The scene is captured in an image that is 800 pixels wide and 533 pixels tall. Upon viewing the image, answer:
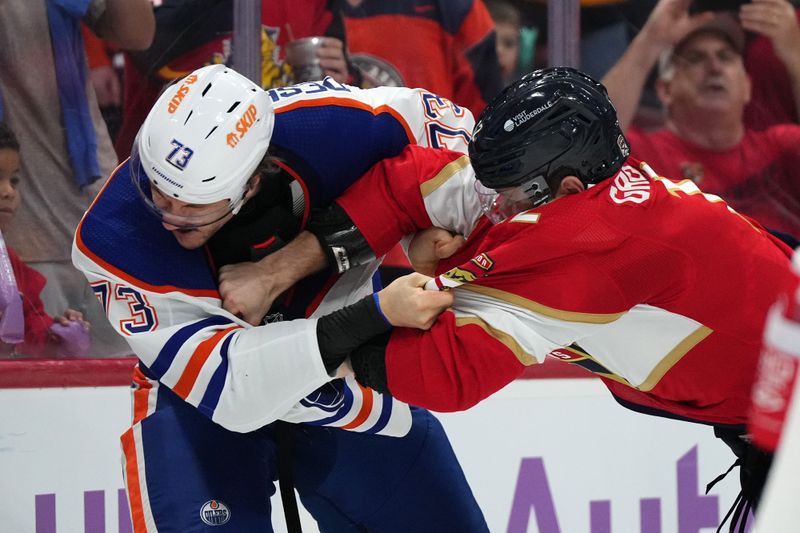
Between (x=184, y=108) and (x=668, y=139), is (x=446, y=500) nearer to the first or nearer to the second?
(x=184, y=108)

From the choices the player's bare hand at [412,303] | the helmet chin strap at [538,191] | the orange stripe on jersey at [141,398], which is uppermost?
the helmet chin strap at [538,191]

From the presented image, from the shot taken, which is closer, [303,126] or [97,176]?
[303,126]

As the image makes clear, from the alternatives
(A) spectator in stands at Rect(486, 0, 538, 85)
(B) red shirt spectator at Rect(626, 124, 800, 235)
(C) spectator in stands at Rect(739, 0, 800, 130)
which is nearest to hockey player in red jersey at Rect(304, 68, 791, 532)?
(A) spectator in stands at Rect(486, 0, 538, 85)

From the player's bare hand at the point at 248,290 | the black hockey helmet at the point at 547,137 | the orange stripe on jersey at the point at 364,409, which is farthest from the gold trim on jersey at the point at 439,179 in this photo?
the orange stripe on jersey at the point at 364,409

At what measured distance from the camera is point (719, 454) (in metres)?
3.31

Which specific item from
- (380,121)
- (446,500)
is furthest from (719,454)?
(380,121)

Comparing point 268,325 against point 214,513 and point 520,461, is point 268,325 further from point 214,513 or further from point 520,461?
point 520,461

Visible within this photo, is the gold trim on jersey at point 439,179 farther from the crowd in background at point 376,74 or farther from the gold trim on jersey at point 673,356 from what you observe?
the crowd in background at point 376,74

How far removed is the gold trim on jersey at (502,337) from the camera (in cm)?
185

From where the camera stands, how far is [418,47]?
397 centimetres

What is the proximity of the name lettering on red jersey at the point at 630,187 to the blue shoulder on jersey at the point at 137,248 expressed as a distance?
824 millimetres

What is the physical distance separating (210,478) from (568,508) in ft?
4.40

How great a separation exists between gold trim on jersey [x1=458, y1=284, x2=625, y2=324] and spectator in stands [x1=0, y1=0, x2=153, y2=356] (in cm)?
193

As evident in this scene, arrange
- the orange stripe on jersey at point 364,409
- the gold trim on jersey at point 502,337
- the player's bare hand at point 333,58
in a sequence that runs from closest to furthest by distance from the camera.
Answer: the gold trim on jersey at point 502,337 → the orange stripe on jersey at point 364,409 → the player's bare hand at point 333,58
